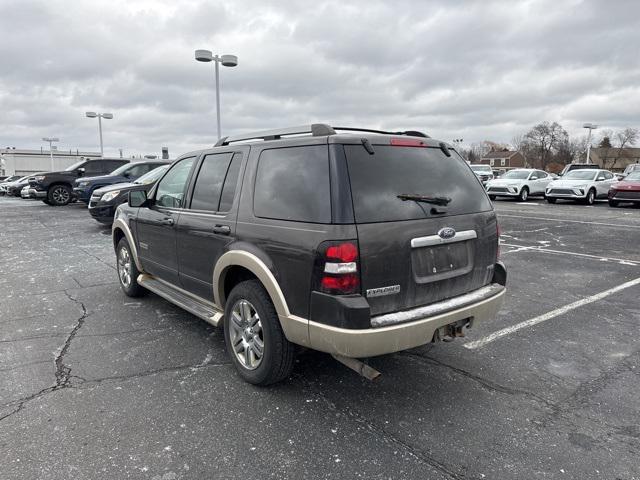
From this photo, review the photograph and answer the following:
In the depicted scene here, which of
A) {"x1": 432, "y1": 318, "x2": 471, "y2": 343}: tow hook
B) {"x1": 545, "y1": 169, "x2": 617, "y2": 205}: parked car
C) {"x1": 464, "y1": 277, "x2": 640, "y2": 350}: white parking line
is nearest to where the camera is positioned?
{"x1": 432, "y1": 318, "x2": 471, "y2": 343}: tow hook

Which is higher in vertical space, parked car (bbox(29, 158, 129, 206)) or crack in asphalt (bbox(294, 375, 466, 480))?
parked car (bbox(29, 158, 129, 206))

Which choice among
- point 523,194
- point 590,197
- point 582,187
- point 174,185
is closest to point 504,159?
point 523,194

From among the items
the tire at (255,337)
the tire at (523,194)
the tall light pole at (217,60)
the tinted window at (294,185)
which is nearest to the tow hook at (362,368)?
the tire at (255,337)

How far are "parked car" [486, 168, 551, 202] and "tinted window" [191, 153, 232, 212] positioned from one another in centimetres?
1991

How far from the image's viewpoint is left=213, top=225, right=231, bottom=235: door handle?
11.4ft

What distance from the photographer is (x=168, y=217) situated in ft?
14.4

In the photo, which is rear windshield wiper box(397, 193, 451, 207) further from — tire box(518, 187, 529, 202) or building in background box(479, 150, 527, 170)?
building in background box(479, 150, 527, 170)

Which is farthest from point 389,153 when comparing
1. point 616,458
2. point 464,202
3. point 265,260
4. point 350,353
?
point 616,458

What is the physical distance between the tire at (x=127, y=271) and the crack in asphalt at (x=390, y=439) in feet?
9.85

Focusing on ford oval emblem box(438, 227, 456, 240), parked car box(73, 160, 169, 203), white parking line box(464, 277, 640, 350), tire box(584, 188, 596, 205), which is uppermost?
parked car box(73, 160, 169, 203)

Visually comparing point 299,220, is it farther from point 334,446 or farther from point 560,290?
point 560,290

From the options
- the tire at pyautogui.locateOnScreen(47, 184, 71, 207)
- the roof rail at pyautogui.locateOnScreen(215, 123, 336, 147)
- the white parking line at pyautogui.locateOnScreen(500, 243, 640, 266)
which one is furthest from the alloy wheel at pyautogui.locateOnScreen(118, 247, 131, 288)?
the tire at pyautogui.locateOnScreen(47, 184, 71, 207)

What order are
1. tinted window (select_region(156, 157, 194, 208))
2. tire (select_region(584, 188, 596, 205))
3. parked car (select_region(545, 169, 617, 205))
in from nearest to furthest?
tinted window (select_region(156, 157, 194, 208)), parked car (select_region(545, 169, 617, 205)), tire (select_region(584, 188, 596, 205))

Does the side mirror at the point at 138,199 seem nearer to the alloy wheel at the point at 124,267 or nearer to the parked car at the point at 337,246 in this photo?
the alloy wheel at the point at 124,267
